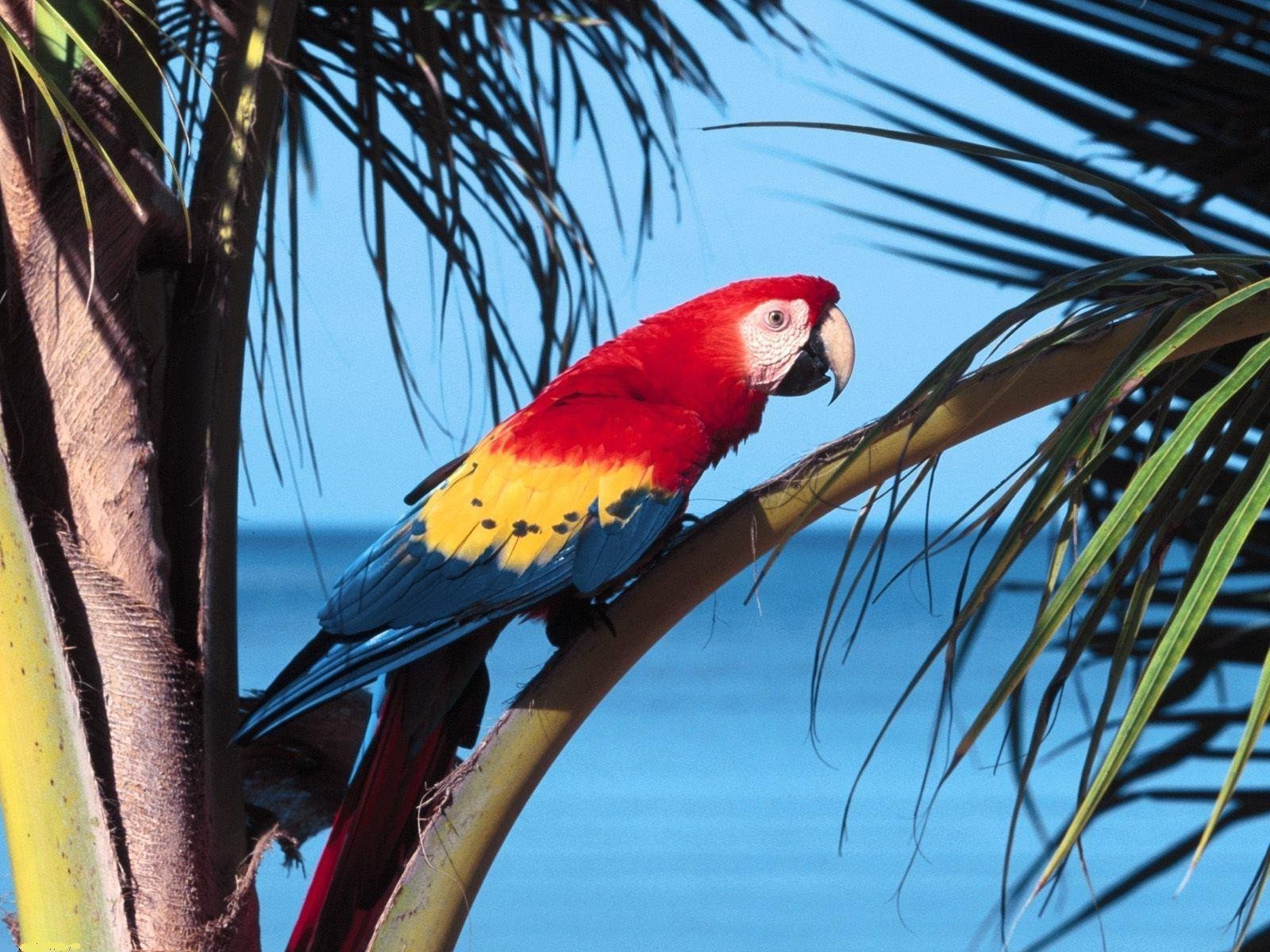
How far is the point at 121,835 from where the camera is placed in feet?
2.10

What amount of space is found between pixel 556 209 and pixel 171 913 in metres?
0.55

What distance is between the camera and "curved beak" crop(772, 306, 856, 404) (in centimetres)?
85

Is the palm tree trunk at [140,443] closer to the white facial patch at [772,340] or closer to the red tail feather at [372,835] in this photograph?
the red tail feather at [372,835]

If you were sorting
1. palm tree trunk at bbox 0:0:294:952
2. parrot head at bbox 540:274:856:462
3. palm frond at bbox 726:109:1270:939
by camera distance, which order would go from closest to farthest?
palm frond at bbox 726:109:1270:939
palm tree trunk at bbox 0:0:294:952
parrot head at bbox 540:274:856:462

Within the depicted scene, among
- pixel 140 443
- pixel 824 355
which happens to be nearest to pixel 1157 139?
pixel 824 355

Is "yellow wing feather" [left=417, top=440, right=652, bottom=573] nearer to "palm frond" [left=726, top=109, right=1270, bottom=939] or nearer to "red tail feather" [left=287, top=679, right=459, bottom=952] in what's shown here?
"red tail feather" [left=287, top=679, right=459, bottom=952]

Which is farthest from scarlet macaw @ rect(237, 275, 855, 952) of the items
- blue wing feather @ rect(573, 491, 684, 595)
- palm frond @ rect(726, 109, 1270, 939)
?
palm frond @ rect(726, 109, 1270, 939)

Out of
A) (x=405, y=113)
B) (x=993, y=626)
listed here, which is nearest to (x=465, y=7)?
(x=405, y=113)

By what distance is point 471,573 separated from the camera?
71cm

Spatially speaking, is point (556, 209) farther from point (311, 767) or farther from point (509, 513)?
point (311, 767)

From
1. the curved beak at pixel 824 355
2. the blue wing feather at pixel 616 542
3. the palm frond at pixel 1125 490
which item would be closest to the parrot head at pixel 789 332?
the curved beak at pixel 824 355

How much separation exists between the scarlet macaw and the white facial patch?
0.01m

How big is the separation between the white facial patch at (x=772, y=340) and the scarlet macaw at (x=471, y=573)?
1 cm

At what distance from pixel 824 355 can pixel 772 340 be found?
58 mm
